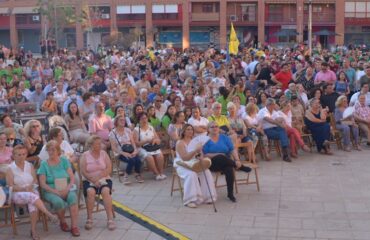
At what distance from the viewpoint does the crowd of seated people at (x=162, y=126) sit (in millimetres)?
7586

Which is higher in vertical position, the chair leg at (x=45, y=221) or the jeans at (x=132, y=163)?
the jeans at (x=132, y=163)

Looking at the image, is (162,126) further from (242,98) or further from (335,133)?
(335,133)

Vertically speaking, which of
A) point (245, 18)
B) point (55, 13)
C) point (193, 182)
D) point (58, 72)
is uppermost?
point (245, 18)

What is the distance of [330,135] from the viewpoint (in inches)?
484

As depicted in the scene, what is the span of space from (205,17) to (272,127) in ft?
141

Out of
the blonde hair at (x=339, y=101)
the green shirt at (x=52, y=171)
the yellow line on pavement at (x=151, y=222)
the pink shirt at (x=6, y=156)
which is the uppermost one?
the blonde hair at (x=339, y=101)

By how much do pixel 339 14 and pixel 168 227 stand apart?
48551 millimetres

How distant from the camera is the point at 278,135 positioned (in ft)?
37.4

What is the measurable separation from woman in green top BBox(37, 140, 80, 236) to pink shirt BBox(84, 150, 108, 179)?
30 centimetres

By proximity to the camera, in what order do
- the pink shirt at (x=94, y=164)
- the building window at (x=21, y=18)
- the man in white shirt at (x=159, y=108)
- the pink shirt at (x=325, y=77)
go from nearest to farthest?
the pink shirt at (x=94, y=164)
the man in white shirt at (x=159, y=108)
the pink shirt at (x=325, y=77)
the building window at (x=21, y=18)

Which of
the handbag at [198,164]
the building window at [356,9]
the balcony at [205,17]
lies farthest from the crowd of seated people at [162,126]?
the building window at [356,9]

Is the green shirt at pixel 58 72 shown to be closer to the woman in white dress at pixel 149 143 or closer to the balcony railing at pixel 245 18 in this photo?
the woman in white dress at pixel 149 143

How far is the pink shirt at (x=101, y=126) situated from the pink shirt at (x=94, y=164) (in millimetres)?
2836

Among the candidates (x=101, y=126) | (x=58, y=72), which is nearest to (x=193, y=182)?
(x=101, y=126)
